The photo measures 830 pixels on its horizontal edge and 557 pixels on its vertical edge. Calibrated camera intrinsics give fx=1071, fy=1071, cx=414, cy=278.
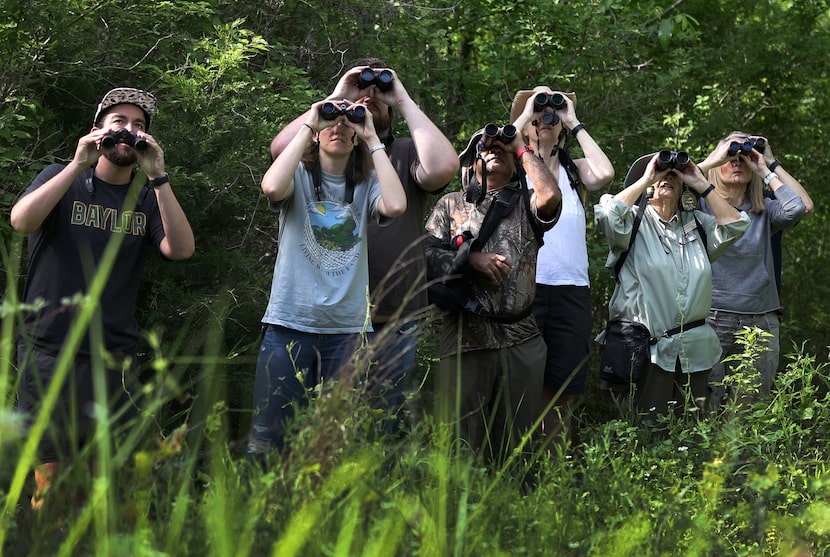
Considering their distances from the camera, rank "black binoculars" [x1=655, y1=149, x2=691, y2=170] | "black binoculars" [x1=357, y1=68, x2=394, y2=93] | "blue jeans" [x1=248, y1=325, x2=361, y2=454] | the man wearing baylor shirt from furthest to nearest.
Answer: "black binoculars" [x1=655, y1=149, x2=691, y2=170] < "black binoculars" [x1=357, y1=68, x2=394, y2=93] < "blue jeans" [x1=248, y1=325, x2=361, y2=454] < the man wearing baylor shirt

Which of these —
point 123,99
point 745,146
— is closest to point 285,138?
point 123,99

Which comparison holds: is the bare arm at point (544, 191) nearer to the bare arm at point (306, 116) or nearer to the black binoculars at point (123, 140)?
the bare arm at point (306, 116)

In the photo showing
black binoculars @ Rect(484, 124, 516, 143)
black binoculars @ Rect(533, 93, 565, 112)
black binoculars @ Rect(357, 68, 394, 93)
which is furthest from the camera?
black binoculars @ Rect(533, 93, 565, 112)

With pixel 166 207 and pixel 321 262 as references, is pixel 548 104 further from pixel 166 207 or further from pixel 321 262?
pixel 166 207

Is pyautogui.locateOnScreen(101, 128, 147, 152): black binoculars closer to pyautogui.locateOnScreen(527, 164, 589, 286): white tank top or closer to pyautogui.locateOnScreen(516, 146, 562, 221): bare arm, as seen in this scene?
pyautogui.locateOnScreen(516, 146, 562, 221): bare arm

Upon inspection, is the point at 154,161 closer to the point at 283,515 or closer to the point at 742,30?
the point at 283,515

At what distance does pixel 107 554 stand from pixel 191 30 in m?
5.07

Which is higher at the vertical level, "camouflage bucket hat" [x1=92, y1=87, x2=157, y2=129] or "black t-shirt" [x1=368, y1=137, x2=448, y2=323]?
"camouflage bucket hat" [x1=92, y1=87, x2=157, y2=129]

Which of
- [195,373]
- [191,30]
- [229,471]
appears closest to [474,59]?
[191,30]

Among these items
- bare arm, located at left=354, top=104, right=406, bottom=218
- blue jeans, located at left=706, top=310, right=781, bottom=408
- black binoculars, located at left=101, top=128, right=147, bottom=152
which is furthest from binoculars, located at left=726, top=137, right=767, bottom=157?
black binoculars, located at left=101, top=128, right=147, bottom=152

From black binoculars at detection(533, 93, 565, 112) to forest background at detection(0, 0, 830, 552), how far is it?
144 centimetres

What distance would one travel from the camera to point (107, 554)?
76.2 inches

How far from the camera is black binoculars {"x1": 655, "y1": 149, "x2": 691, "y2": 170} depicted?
17.2 feet

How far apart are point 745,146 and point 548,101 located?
127 cm
